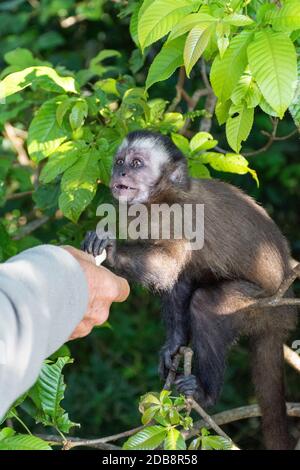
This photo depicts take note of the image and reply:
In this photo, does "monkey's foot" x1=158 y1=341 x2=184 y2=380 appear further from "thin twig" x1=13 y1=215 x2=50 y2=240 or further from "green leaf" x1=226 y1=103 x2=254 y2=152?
"green leaf" x1=226 y1=103 x2=254 y2=152

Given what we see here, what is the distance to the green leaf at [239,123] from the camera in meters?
2.72

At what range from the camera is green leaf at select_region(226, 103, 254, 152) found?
107 inches

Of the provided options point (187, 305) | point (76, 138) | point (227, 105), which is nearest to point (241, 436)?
point (187, 305)

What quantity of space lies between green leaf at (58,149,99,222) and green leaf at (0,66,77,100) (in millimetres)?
304

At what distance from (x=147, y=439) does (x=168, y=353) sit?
1307mm

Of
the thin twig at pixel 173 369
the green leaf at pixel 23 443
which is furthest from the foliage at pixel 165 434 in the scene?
the thin twig at pixel 173 369

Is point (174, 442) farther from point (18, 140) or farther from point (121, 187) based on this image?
point (18, 140)

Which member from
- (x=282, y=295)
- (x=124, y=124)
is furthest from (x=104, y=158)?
(x=282, y=295)

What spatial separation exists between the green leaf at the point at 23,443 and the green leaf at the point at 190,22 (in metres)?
1.13

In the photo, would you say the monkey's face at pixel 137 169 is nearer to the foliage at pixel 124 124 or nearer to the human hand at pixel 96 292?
the foliage at pixel 124 124

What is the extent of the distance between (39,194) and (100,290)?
140cm

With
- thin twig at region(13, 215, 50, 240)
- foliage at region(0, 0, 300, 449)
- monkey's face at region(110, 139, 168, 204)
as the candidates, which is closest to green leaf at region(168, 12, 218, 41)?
foliage at region(0, 0, 300, 449)

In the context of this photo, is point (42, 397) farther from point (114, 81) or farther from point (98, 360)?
point (98, 360)

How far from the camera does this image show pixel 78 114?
3225mm
